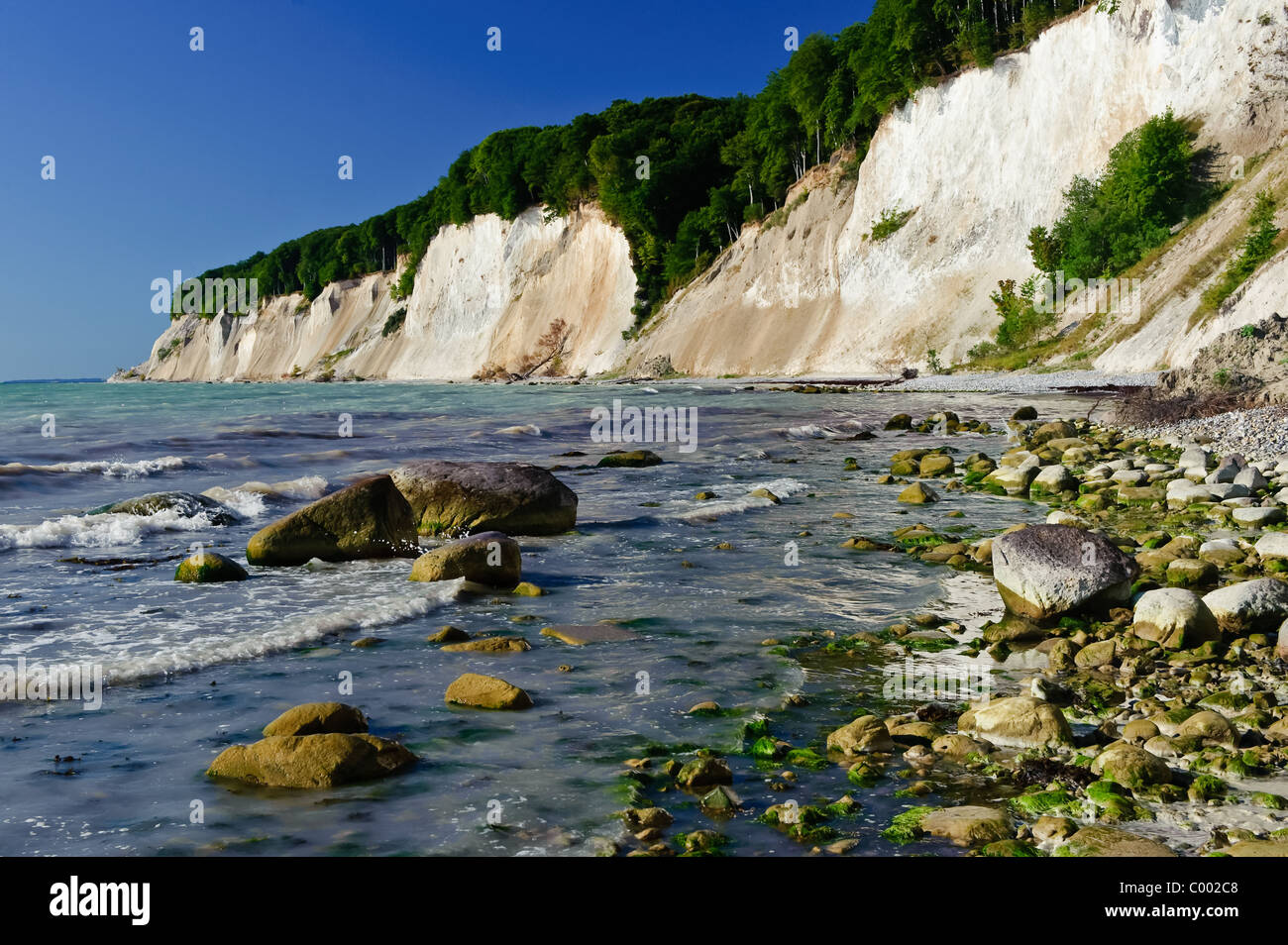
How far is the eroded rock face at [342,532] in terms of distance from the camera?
35.2 ft

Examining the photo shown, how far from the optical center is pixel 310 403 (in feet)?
161

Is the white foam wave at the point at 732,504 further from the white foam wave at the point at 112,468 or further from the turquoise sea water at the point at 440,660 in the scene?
the white foam wave at the point at 112,468

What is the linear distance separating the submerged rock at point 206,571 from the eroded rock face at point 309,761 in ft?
17.1

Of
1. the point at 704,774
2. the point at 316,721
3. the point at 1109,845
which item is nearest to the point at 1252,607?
the point at 1109,845

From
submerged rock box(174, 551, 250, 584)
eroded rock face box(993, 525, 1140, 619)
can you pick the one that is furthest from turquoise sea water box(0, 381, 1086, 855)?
eroded rock face box(993, 525, 1140, 619)

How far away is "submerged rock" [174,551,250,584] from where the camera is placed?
970 cm

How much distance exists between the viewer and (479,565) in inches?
374

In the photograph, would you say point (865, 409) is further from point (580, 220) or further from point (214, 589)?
point (580, 220)

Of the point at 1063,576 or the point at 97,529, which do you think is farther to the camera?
the point at 97,529

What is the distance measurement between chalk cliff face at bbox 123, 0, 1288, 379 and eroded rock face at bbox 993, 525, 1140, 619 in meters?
22.2

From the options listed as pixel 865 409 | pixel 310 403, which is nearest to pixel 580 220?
pixel 310 403

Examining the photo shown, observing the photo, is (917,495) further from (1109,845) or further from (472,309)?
(472,309)

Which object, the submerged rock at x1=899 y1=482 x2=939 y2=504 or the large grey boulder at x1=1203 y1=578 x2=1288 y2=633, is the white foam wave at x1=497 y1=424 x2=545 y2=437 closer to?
the submerged rock at x1=899 y1=482 x2=939 y2=504

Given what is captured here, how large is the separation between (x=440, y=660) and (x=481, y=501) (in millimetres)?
5658
